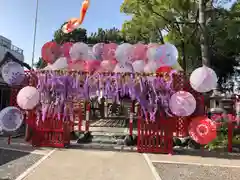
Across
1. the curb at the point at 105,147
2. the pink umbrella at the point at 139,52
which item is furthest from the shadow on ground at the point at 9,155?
the pink umbrella at the point at 139,52

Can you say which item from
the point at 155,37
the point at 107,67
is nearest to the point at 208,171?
the point at 107,67

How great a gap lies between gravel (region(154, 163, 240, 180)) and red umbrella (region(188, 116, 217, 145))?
1365mm

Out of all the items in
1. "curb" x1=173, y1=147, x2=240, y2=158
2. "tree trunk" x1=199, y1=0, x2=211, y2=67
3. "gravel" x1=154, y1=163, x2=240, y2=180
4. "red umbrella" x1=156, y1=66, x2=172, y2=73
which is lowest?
"gravel" x1=154, y1=163, x2=240, y2=180

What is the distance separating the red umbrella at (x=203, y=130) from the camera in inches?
391

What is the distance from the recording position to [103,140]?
512 inches

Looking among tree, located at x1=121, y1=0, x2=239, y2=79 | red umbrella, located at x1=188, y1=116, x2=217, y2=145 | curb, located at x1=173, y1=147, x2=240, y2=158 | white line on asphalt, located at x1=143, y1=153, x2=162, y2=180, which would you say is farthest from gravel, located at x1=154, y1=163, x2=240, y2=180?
tree, located at x1=121, y1=0, x2=239, y2=79

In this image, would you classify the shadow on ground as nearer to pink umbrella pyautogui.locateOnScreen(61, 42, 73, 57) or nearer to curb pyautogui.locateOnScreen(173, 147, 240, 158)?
pink umbrella pyautogui.locateOnScreen(61, 42, 73, 57)

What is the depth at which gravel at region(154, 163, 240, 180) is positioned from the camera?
7.58m

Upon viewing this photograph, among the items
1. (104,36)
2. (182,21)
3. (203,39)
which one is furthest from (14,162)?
(104,36)

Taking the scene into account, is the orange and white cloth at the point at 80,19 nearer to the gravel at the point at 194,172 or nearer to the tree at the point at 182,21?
the tree at the point at 182,21

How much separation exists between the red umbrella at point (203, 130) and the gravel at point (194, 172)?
1365 millimetres

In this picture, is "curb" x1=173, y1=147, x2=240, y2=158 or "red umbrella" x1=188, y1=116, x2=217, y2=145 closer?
"red umbrella" x1=188, y1=116, x2=217, y2=145

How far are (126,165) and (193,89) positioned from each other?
11.3 ft

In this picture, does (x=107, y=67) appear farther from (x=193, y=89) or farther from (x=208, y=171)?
(x=208, y=171)
